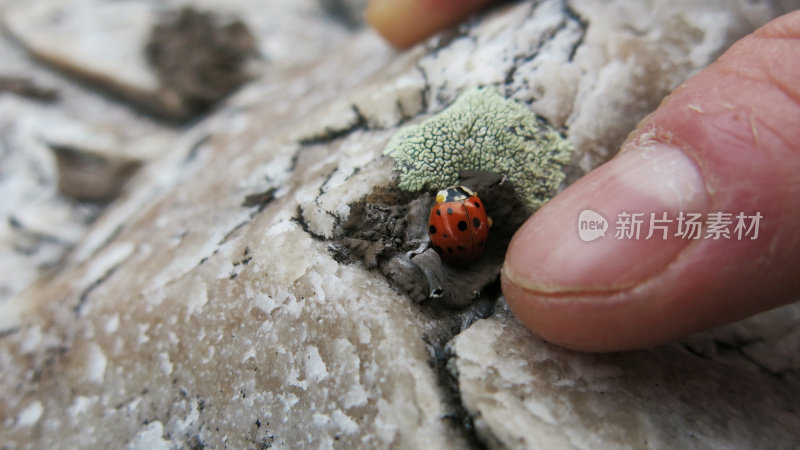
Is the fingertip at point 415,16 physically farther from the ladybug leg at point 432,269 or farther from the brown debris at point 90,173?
the brown debris at point 90,173

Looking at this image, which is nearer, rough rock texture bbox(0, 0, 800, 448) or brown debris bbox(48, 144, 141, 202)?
rough rock texture bbox(0, 0, 800, 448)

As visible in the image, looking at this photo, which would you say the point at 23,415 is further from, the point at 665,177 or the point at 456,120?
the point at 665,177

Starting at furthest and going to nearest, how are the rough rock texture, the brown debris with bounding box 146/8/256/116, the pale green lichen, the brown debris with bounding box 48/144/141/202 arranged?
the brown debris with bounding box 146/8/256/116 → the brown debris with bounding box 48/144/141/202 → the pale green lichen → the rough rock texture

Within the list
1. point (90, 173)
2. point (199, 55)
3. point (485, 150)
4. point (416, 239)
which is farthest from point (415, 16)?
point (90, 173)

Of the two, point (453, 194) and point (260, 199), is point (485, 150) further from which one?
point (260, 199)

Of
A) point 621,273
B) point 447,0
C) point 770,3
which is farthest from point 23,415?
point 770,3

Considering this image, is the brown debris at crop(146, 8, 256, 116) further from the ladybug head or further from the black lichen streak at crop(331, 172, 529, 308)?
the ladybug head

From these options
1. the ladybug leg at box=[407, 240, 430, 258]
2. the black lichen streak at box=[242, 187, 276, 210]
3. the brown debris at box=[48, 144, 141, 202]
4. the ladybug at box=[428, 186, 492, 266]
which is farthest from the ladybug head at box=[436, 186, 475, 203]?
the brown debris at box=[48, 144, 141, 202]
